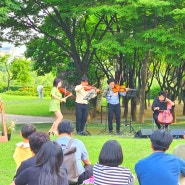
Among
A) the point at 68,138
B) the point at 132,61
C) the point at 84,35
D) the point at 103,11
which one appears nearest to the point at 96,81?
A: the point at 132,61

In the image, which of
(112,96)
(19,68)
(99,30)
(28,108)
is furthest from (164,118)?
(19,68)

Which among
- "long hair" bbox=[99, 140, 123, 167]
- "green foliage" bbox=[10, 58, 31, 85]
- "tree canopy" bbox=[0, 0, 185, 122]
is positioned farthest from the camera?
"green foliage" bbox=[10, 58, 31, 85]

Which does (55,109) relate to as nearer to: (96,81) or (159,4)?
(159,4)

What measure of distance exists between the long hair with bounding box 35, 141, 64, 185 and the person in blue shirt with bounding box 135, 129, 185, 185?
34.3 inches

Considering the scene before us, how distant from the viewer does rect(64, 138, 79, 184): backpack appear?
554cm

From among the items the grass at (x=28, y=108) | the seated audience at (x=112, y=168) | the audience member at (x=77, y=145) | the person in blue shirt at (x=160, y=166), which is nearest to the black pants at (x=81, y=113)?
the audience member at (x=77, y=145)

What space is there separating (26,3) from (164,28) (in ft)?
20.0

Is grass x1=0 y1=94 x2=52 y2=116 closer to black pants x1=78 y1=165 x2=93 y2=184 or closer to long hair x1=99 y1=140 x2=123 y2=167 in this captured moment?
black pants x1=78 y1=165 x2=93 y2=184

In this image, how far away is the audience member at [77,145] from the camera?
18.1 feet

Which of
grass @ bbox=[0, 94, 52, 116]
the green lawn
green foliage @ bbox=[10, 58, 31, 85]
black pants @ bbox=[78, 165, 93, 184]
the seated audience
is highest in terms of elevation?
green foliage @ bbox=[10, 58, 31, 85]

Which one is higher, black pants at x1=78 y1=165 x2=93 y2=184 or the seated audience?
the seated audience

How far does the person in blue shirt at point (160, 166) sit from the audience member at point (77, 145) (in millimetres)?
1338

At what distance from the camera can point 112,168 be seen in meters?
4.40

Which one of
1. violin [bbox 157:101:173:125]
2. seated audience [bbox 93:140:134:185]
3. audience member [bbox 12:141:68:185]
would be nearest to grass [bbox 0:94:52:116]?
violin [bbox 157:101:173:125]
